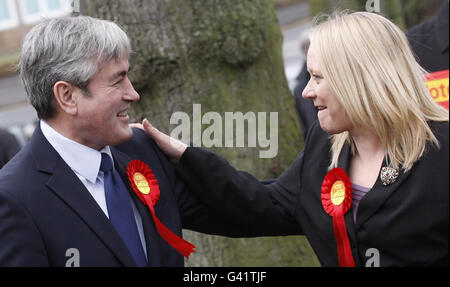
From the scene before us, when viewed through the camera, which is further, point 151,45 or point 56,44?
point 151,45

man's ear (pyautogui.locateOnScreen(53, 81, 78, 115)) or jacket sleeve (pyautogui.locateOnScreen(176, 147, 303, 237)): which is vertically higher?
man's ear (pyautogui.locateOnScreen(53, 81, 78, 115))

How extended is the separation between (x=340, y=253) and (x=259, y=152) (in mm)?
1317

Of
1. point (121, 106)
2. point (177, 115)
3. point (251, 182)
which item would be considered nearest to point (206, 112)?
point (177, 115)

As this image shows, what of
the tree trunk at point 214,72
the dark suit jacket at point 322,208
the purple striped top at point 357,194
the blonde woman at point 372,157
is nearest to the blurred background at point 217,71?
the tree trunk at point 214,72

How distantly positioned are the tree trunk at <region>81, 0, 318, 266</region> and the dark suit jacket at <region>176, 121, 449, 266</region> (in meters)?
0.70

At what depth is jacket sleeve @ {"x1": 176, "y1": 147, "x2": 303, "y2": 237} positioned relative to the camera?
3.49m

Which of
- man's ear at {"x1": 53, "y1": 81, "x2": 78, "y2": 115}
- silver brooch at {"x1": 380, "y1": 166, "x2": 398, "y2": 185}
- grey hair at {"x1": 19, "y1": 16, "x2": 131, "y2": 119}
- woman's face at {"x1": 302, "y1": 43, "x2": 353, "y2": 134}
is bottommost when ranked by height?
silver brooch at {"x1": 380, "y1": 166, "x2": 398, "y2": 185}

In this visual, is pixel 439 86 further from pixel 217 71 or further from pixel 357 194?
pixel 357 194

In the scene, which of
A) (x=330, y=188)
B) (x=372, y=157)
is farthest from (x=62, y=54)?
(x=372, y=157)

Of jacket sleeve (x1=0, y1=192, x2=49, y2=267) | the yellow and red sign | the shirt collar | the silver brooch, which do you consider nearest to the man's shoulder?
the shirt collar

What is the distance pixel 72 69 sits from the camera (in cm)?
303

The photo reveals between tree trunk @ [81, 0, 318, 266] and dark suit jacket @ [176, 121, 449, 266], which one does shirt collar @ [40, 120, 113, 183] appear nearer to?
dark suit jacket @ [176, 121, 449, 266]

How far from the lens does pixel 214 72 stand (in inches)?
169

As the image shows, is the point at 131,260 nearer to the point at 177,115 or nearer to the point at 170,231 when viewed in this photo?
the point at 170,231
